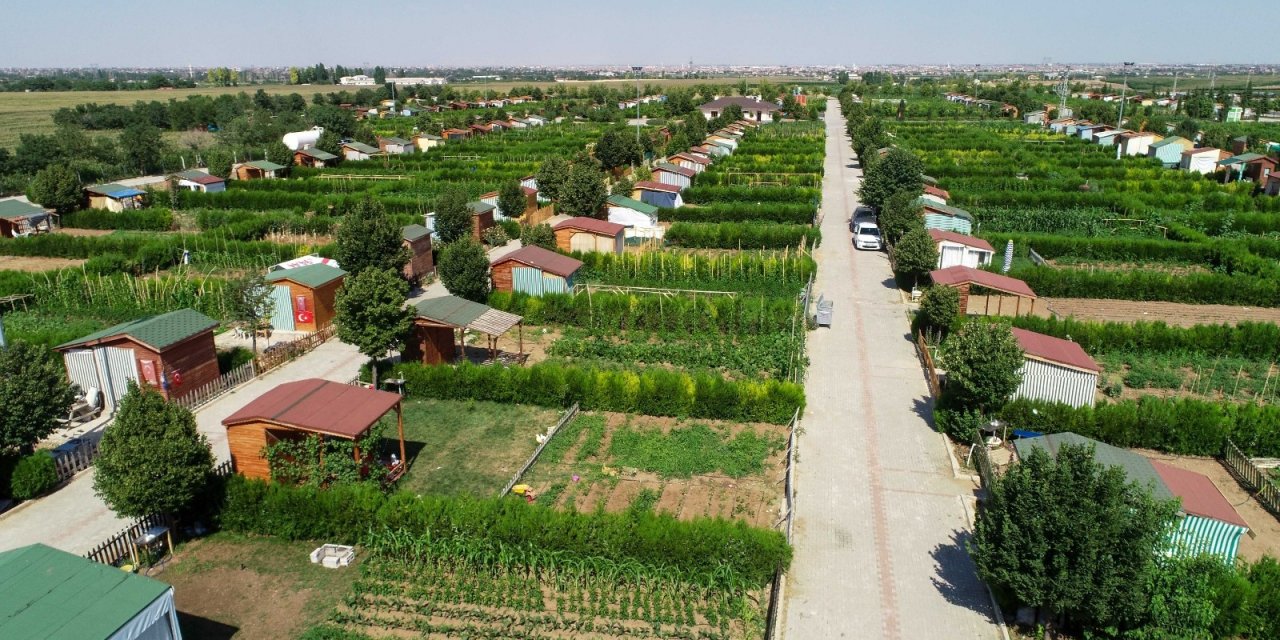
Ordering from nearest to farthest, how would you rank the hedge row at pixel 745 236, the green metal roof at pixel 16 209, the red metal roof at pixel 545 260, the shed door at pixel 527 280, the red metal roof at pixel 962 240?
the red metal roof at pixel 545 260 → the shed door at pixel 527 280 → the red metal roof at pixel 962 240 → the hedge row at pixel 745 236 → the green metal roof at pixel 16 209

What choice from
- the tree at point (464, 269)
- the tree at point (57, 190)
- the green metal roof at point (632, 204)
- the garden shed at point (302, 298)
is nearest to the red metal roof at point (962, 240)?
the green metal roof at point (632, 204)

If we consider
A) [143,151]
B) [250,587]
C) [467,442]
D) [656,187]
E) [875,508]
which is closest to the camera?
[250,587]

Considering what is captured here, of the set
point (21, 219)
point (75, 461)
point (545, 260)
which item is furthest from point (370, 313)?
point (21, 219)

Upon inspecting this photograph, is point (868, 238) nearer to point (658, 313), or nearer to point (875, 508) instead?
point (658, 313)

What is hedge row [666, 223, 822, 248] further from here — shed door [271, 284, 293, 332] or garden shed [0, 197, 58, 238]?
garden shed [0, 197, 58, 238]

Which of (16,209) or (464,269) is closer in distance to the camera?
(464,269)

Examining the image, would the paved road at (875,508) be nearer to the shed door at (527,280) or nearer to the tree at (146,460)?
the shed door at (527,280)
